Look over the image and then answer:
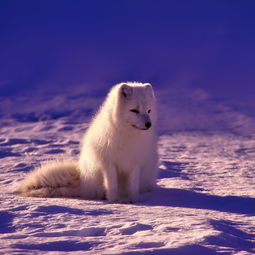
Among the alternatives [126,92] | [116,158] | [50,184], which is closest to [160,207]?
[116,158]

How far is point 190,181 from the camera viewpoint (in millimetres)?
5125

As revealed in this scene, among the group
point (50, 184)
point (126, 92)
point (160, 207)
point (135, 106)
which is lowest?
point (160, 207)

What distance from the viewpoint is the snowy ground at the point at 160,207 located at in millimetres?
2658

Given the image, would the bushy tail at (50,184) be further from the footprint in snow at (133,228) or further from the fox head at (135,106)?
the footprint in snow at (133,228)

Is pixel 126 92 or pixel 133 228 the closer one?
pixel 133 228

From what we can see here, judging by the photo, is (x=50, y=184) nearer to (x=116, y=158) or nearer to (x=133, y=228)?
(x=116, y=158)

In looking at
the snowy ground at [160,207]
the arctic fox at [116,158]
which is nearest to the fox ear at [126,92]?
the arctic fox at [116,158]

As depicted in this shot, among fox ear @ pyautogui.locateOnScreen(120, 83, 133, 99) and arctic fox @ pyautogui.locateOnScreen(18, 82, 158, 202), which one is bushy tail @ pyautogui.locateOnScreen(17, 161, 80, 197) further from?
fox ear @ pyautogui.locateOnScreen(120, 83, 133, 99)

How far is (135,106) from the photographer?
404cm

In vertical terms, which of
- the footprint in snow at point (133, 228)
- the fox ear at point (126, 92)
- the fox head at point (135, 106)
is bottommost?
the footprint in snow at point (133, 228)

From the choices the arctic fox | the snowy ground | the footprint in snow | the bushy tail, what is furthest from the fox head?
the footprint in snow

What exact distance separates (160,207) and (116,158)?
621mm

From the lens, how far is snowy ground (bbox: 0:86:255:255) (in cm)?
266

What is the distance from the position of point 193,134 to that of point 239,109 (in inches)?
135
